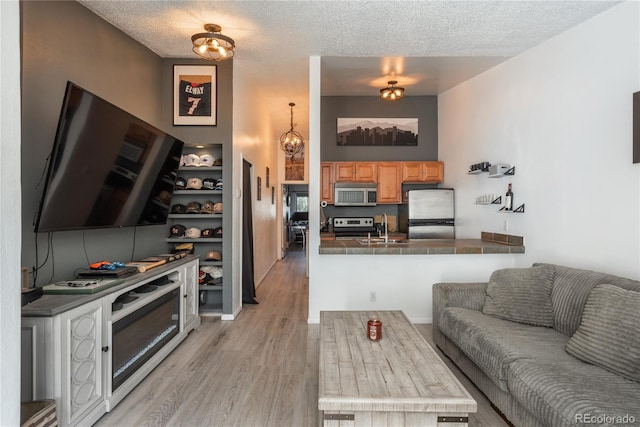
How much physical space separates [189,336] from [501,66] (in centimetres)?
471

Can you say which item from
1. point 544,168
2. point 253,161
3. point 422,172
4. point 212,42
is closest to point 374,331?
point 544,168

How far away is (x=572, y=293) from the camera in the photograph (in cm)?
250

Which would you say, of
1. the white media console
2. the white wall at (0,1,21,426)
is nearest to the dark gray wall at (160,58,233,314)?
the white media console

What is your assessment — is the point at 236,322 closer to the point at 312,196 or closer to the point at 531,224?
the point at 312,196

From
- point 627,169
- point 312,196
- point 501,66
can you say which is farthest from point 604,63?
point 312,196

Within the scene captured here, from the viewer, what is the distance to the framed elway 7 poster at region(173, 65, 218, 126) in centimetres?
416

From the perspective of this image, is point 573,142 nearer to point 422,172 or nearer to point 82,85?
point 422,172

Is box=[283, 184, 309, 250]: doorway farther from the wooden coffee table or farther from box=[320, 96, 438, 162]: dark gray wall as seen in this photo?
the wooden coffee table

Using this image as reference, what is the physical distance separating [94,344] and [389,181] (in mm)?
4381

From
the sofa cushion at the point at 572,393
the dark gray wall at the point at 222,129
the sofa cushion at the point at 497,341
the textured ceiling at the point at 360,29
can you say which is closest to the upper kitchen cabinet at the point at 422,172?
the textured ceiling at the point at 360,29

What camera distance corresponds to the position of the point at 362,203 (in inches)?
214

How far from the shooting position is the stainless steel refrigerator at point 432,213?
16.8 ft

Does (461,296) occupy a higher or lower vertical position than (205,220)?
lower

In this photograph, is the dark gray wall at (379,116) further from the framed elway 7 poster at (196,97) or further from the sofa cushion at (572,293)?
the sofa cushion at (572,293)
